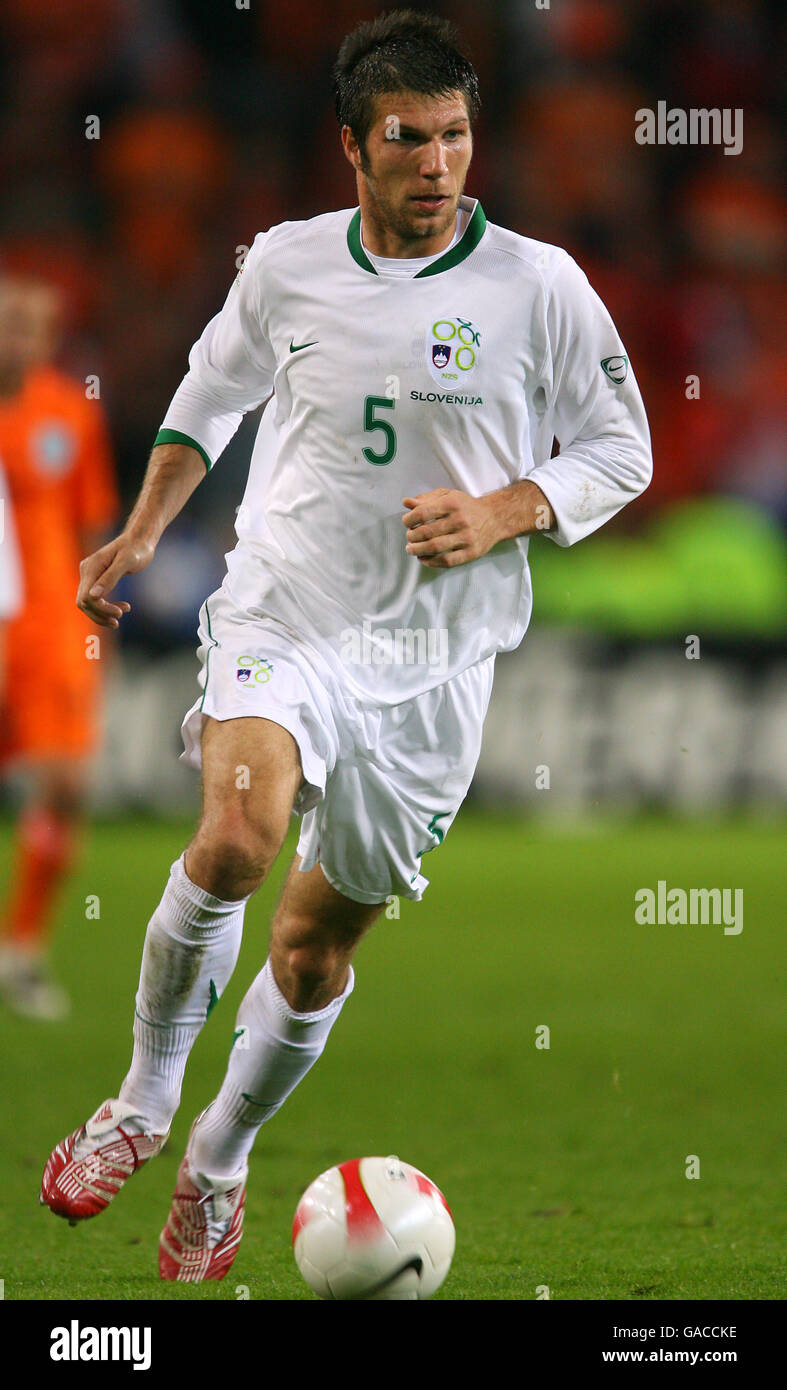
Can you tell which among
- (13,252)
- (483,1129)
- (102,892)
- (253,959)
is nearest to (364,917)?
(483,1129)

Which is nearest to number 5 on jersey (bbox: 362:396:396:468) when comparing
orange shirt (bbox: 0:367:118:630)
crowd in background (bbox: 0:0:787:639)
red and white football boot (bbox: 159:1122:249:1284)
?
red and white football boot (bbox: 159:1122:249:1284)

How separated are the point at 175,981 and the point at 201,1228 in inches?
21.3

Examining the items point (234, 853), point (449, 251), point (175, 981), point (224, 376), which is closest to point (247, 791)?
point (234, 853)

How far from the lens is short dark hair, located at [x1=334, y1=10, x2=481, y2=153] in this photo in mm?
3281

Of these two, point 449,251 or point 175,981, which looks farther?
point 449,251

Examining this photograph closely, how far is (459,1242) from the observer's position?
371 centimetres

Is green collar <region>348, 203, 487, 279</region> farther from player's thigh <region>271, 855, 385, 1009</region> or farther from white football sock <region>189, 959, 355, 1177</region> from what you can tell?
white football sock <region>189, 959, 355, 1177</region>

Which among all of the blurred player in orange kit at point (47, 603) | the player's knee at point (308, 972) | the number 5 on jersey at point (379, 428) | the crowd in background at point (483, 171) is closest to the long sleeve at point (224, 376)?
the number 5 on jersey at point (379, 428)

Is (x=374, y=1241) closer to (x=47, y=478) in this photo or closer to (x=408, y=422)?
(x=408, y=422)

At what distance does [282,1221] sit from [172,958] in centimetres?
92

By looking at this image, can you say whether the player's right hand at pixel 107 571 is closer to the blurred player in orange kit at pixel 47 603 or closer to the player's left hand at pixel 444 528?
the player's left hand at pixel 444 528

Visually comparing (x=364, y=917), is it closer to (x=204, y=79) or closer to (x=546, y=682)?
(x=546, y=682)

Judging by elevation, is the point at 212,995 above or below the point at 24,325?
below

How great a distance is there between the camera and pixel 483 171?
12.5 metres
